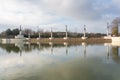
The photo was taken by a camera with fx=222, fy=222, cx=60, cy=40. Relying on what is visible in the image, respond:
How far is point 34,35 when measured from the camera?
204 feet

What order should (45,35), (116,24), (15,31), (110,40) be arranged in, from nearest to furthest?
(110,40) < (116,24) < (45,35) < (15,31)

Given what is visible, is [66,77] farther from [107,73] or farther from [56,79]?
[107,73]

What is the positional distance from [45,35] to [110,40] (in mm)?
26464

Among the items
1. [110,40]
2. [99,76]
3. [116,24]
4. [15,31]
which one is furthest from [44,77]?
[15,31]

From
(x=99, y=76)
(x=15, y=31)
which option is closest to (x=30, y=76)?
(x=99, y=76)

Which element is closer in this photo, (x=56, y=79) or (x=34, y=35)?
(x=56, y=79)

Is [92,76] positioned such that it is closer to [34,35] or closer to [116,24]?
[116,24]

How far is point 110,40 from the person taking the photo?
1516 inches

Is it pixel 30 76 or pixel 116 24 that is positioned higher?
pixel 116 24

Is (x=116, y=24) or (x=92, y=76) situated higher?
(x=116, y=24)

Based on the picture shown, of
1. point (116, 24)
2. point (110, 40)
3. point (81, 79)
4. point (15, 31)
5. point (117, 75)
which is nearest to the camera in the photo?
point (81, 79)

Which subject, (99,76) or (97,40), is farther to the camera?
(97,40)

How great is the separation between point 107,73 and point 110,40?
3143 cm

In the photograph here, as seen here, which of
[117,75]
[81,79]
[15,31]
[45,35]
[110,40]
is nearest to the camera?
[81,79]
